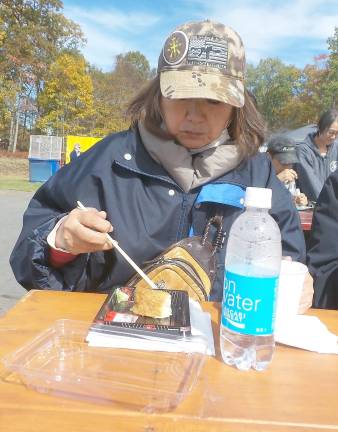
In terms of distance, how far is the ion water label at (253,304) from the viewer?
3.12ft

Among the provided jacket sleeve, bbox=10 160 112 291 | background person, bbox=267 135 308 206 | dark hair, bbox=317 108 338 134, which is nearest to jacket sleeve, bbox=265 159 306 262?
jacket sleeve, bbox=10 160 112 291

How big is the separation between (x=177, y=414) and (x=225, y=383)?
166mm

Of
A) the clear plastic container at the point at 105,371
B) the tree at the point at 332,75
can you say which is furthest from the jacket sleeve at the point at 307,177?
the tree at the point at 332,75

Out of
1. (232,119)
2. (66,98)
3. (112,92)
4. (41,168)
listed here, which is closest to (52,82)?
(66,98)

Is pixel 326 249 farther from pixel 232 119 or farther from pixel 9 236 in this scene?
pixel 9 236

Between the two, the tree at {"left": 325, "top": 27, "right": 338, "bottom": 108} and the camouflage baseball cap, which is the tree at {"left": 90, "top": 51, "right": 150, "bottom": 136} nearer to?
the tree at {"left": 325, "top": 27, "right": 338, "bottom": 108}

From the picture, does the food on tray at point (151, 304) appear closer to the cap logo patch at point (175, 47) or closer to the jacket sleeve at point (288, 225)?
the jacket sleeve at point (288, 225)

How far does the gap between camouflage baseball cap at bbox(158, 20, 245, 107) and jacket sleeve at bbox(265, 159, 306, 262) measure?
1.49 feet

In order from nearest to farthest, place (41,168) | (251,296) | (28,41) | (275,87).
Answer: (251,296), (41,168), (28,41), (275,87)

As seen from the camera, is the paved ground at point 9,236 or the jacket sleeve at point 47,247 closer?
the jacket sleeve at point 47,247

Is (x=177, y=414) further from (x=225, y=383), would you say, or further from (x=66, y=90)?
(x=66, y=90)

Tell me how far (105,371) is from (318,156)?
5359 mm

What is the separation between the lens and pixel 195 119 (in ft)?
5.66

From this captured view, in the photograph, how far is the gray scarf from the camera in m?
1.78
